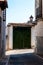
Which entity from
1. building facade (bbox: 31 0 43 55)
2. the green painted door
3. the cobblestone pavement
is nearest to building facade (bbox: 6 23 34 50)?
the green painted door

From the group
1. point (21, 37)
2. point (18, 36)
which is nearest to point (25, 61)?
point (18, 36)

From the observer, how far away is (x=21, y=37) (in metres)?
37.2

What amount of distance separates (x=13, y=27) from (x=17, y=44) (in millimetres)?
2795

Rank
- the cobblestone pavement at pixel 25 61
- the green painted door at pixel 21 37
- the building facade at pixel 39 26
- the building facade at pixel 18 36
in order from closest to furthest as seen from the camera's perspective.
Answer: the cobblestone pavement at pixel 25 61
the building facade at pixel 39 26
the building facade at pixel 18 36
the green painted door at pixel 21 37

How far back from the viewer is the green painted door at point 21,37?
3609 centimetres

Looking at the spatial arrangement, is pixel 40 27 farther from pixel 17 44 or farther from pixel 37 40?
pixel 17 44

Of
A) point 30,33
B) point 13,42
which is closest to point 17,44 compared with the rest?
point 13,42

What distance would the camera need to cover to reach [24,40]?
3741 cm

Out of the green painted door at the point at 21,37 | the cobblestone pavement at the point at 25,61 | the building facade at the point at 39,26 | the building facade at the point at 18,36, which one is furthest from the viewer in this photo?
the green painted door at the point at 21,37

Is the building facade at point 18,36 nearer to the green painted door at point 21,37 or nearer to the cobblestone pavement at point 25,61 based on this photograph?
the green painted door at point 21,37

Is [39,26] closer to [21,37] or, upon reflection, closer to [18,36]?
[18,36]

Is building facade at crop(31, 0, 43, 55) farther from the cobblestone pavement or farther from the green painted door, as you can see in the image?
the green painted door

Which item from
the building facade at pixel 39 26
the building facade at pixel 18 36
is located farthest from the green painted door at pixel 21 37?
the building facade at pixel 39 26

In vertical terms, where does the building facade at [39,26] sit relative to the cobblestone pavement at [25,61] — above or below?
above
